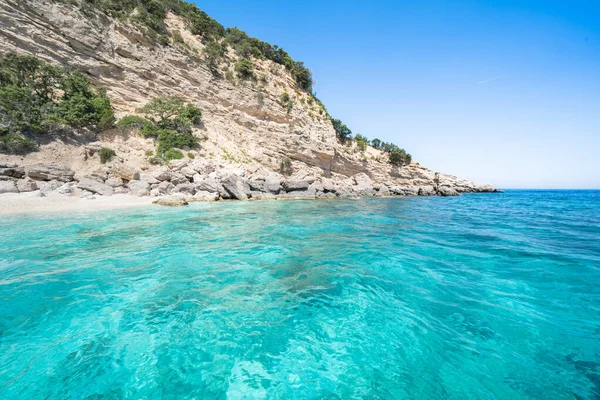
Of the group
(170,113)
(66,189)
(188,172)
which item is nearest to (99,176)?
(66,189)

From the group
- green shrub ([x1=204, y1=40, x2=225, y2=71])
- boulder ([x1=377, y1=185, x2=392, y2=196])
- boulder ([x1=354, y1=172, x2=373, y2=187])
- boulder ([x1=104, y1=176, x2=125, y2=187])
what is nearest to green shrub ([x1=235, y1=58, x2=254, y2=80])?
green shrub ([x1=204, y1=40, x2=225, y2=71])

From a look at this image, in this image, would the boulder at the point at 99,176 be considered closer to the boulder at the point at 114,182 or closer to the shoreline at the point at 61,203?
the boulder at the point at 114,182

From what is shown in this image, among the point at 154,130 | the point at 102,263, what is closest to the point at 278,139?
the point at 154,130

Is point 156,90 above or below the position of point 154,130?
above

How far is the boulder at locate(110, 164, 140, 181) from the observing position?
64.6 ft

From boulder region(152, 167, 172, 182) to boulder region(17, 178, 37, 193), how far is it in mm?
7065

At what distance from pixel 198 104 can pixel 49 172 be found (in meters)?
18.1

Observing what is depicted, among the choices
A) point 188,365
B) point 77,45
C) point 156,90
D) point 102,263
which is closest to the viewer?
point 188,365

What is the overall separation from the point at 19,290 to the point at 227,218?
8.25m

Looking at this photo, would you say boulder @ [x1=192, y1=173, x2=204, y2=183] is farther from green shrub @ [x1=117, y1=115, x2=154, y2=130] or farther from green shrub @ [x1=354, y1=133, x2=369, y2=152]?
green shrub @ [x1=354, y1=133, x2=369, y2=152]

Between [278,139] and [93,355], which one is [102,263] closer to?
[93,355]

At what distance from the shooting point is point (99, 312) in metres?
3.88

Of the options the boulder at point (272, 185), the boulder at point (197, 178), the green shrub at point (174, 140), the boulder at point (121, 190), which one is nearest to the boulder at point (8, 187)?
the boulder at point (121, 190)

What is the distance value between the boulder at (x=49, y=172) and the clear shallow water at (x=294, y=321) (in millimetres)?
12112
